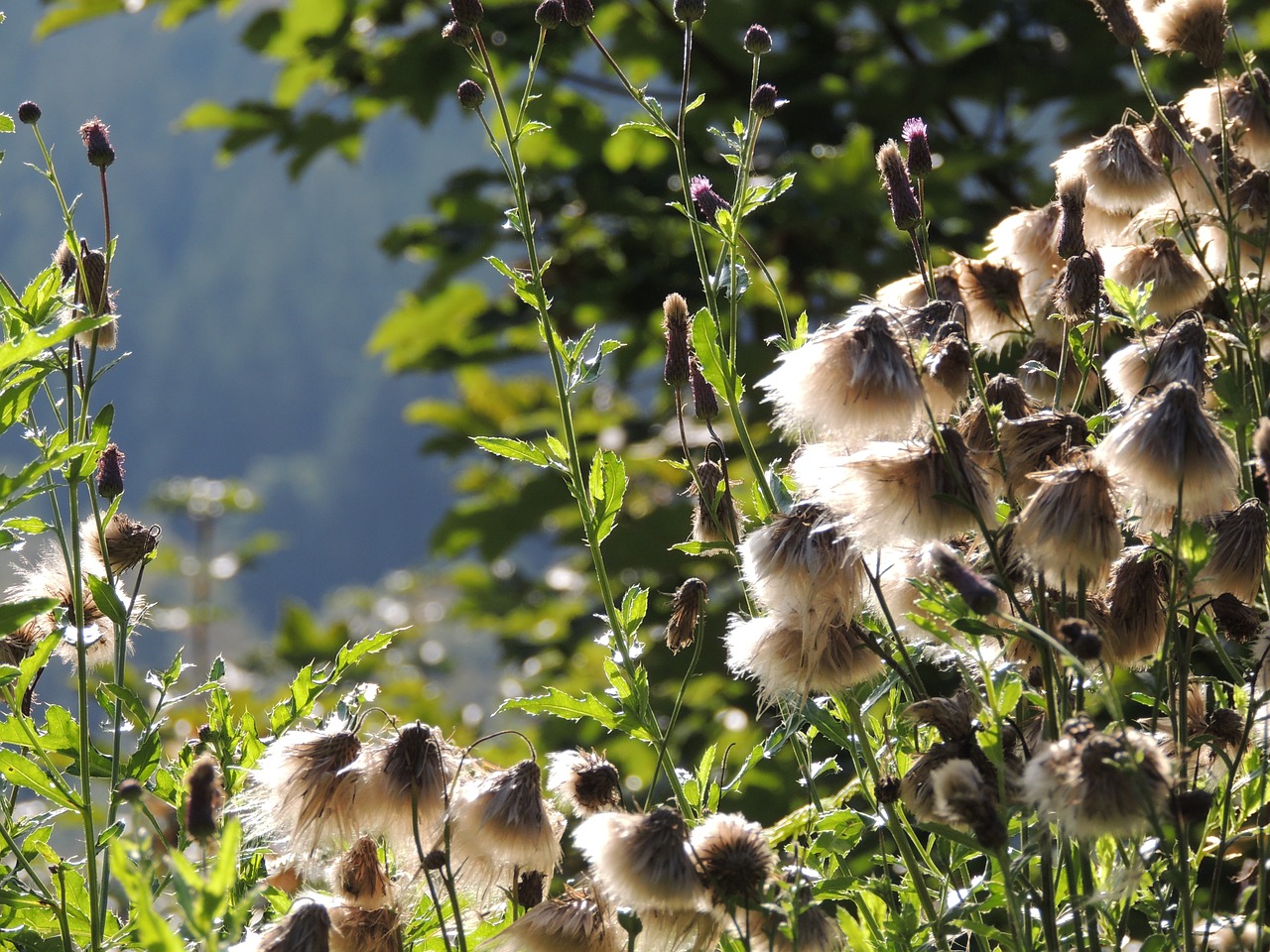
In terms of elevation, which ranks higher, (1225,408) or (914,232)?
(914,232)

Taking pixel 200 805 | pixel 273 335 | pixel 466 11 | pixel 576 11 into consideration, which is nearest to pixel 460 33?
pixel 466 11

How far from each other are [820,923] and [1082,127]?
2.82 m

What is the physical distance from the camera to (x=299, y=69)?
3.94 metres

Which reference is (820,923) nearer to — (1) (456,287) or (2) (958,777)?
(2) (958,777)

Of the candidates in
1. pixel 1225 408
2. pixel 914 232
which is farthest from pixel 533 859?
pixel 1225 408

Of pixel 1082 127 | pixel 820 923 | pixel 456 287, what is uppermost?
pixel 456 287

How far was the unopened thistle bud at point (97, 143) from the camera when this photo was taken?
1.17 meters

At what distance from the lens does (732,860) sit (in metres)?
0.81

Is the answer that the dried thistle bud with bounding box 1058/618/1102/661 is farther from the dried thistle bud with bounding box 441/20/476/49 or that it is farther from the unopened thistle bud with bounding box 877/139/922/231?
the dried thistle bud with bounding box 441/20/476/49

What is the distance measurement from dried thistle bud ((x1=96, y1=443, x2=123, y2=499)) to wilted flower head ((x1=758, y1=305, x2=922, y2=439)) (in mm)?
589

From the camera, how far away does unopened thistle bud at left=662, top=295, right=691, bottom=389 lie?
1.10m

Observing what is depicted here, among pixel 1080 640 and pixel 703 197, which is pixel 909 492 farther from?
pixel 703 197

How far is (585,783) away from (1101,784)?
360 millimetres

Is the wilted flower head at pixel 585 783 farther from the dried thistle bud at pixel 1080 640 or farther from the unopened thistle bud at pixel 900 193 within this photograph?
the unopened thistle bud at pixel 900 193
